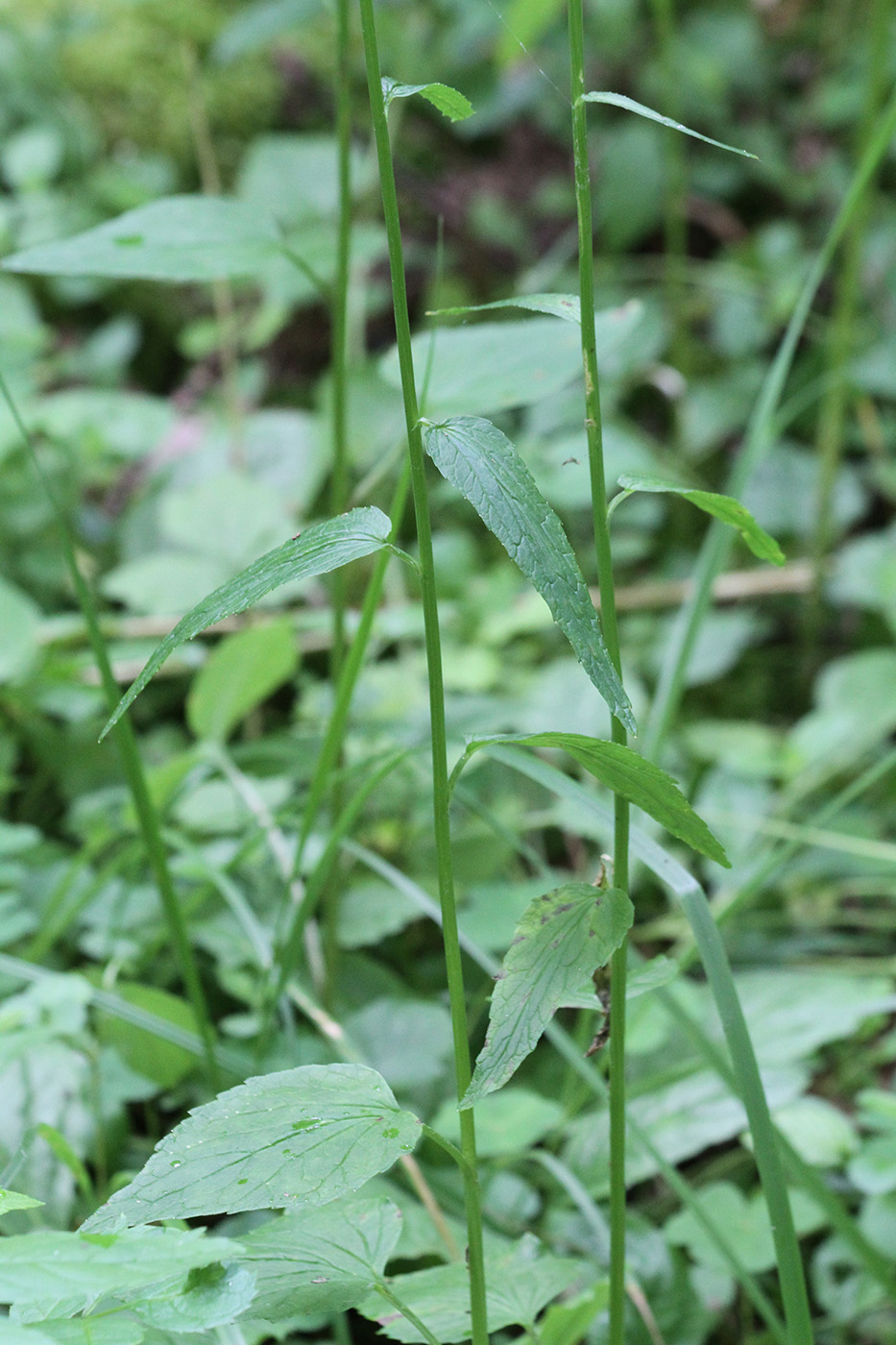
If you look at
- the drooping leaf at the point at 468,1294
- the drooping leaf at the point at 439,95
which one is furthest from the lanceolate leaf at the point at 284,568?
the drooping leaf at the point at 468,1294

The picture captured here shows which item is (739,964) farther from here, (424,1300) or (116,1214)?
(116,1214)

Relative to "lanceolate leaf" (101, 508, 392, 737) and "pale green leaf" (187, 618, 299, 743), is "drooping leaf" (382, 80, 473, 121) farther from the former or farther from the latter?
"pale green leaf" (187, 618, 299, 743)

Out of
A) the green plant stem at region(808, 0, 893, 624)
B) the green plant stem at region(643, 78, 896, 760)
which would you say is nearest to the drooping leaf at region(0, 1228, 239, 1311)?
the green plant stem at region(643, 78, 896, 760)

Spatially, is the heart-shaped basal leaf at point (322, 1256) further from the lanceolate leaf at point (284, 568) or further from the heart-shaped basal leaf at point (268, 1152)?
the lanceolate leaf at point (284, 568)

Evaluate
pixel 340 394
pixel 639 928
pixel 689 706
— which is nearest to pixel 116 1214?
pixel 340 394

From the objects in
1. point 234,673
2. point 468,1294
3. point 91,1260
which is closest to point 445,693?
point 234,673

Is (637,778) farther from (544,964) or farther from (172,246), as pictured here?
(172,246)
